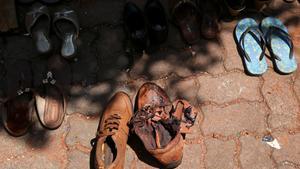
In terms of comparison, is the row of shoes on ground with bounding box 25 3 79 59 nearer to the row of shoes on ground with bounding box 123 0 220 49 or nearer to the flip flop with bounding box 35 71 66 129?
the flip flop with bounding box 35 71 66 129

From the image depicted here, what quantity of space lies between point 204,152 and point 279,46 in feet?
3.58

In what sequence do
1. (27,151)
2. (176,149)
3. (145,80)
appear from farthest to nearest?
(145,80), (27,151), (176,149)

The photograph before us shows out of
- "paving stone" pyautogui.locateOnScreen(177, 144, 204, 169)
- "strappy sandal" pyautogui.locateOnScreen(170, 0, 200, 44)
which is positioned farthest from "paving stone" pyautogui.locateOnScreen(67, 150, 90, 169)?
"strappy sandal" pyautogui.locateOnScreen(170, 0, 200, 44)

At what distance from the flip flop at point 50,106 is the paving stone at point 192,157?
0.92 metres

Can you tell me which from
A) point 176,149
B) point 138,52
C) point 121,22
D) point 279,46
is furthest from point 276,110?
point 121,22

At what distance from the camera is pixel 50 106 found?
325 centimetres

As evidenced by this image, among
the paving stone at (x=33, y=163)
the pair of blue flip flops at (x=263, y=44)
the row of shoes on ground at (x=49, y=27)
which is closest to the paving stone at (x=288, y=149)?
the pair of blue flip flops at (x=263, y=44)

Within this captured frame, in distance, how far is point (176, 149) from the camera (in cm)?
299

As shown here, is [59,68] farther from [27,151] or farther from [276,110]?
[276,110]

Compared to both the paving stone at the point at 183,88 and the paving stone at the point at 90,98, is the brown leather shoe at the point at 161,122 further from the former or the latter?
the paving stone at the point at 90,98

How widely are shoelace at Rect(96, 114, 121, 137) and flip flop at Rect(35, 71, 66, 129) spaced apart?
0.33 metres

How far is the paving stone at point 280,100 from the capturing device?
10.9ft

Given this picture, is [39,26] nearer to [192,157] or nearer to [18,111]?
[18,111]

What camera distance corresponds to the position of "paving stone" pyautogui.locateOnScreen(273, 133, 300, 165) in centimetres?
319
